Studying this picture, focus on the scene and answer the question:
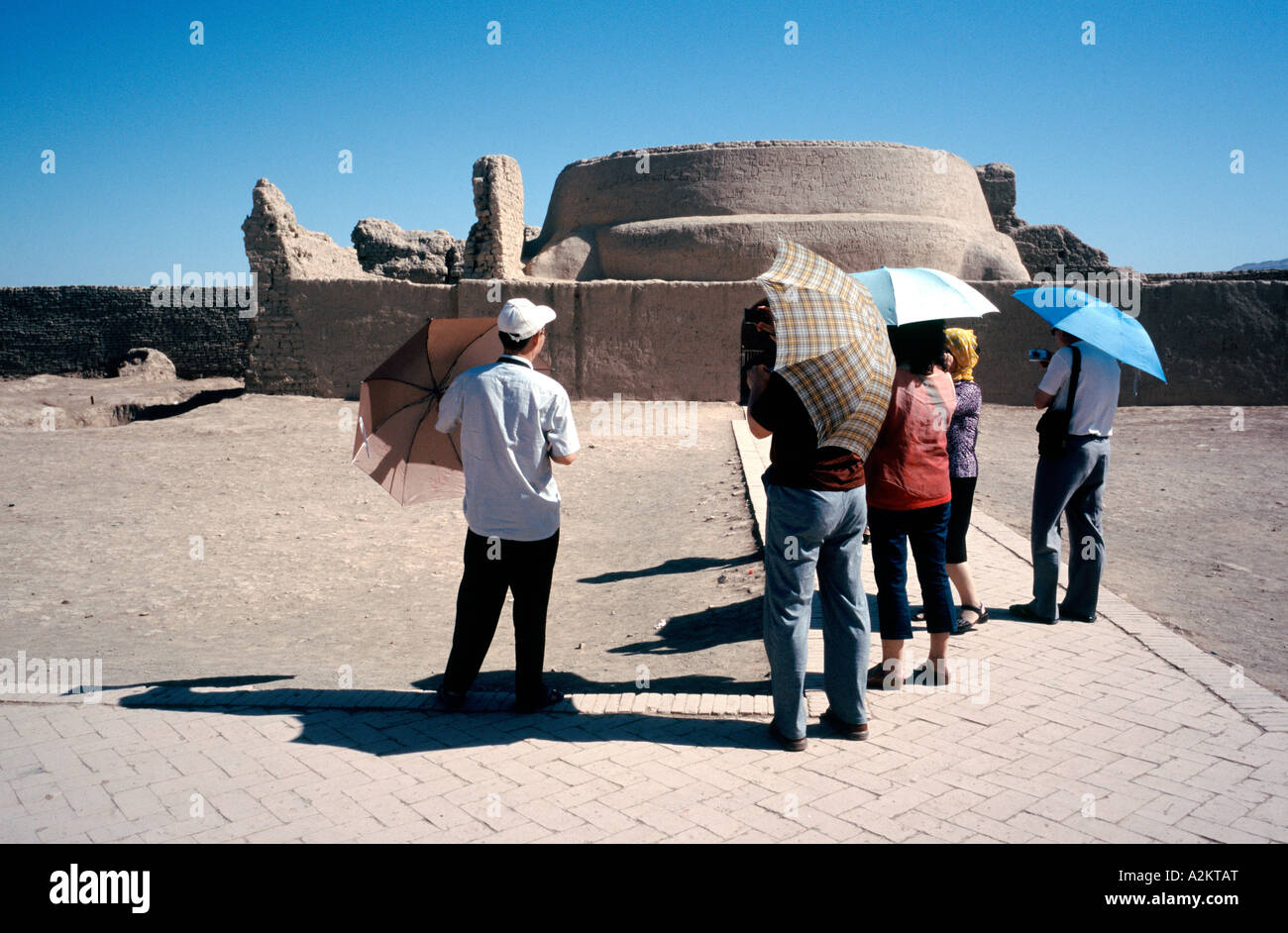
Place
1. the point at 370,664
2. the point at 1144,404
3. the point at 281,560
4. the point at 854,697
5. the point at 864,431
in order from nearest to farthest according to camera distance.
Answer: the point at 864,431 < the point at 854,697 < the point at 370,664 < the point at 281,560 < the point at 1144,404

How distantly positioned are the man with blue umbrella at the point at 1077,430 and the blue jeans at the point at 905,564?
1352mm

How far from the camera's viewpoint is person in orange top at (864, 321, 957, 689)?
3930 millimetres

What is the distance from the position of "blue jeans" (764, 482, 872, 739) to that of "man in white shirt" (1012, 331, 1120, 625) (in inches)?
81.0

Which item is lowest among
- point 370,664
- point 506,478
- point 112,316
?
point 370,664

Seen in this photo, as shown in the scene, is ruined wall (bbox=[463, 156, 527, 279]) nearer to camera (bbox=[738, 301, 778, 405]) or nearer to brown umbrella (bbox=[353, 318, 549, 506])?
brown umbrella (bbox=[353, 318, 549, 506])

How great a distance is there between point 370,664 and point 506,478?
2188mm

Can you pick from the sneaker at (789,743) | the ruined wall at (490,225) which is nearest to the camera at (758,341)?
the sneaker at (789,743)

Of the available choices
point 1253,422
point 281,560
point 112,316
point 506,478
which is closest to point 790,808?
point 506,478

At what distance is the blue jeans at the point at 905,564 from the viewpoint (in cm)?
394

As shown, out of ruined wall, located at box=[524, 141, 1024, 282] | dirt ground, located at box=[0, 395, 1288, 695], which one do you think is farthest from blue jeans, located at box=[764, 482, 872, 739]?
ruined wall, located at box=[524, 141, 1024, 282]

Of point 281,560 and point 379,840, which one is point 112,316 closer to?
point 281,560

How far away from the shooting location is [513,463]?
12.4ft

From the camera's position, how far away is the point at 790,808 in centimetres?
311

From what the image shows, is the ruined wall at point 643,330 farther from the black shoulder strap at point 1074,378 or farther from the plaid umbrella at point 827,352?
the plaid umbrella at point 827,352
